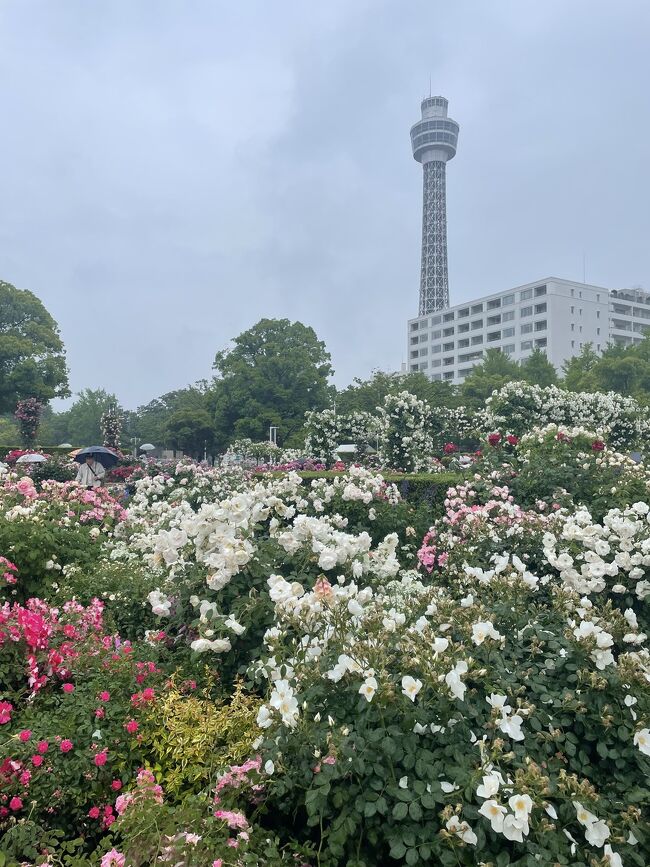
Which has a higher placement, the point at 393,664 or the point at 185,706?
the point at 393,664

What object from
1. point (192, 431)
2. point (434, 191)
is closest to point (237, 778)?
point (192, 431)

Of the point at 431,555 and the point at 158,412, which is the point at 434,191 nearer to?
the point at 158,412

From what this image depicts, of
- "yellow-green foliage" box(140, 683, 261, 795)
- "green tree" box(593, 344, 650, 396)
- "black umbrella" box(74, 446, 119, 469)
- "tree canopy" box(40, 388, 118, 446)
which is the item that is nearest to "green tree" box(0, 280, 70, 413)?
"tree canopy" box(40, 388, 118, 446)

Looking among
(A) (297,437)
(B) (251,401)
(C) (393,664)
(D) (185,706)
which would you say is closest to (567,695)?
(C) (393,664)

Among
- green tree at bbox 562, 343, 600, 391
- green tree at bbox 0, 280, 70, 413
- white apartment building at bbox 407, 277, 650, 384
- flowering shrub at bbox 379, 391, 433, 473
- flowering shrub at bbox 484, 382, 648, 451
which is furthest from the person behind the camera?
white apartment building at bbox 407, 277, 650, 384

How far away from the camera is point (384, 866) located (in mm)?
2188

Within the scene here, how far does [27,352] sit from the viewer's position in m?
38.6

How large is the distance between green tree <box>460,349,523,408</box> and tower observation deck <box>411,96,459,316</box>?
165ft

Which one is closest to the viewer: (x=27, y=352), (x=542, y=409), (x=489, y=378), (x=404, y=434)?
(x=404, y=434)

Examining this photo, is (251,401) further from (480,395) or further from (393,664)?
(393,664)

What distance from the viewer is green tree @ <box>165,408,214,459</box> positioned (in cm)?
4725

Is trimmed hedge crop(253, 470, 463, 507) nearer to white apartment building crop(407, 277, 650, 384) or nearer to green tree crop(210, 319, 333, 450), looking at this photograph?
green tree crop(210, 319, 333, 450)

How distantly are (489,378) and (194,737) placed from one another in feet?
138

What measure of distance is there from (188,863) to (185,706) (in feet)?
2.92
